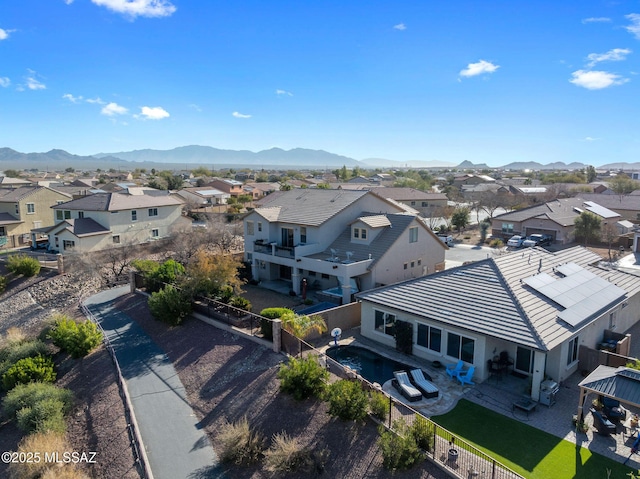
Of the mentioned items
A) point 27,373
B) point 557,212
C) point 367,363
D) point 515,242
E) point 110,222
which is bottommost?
point 27,373

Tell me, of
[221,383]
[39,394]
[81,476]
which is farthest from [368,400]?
[39,394]

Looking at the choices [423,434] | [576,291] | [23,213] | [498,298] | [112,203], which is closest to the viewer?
[423,434]

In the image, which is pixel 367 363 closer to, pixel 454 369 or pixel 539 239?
pixel 454 369

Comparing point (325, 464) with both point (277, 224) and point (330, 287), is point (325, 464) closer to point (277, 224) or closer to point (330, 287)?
point (330, 287)

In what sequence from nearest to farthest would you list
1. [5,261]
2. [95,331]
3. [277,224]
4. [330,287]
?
[95,331], [330,287], [277,224], [5,261]

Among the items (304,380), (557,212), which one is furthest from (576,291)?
(557,212)

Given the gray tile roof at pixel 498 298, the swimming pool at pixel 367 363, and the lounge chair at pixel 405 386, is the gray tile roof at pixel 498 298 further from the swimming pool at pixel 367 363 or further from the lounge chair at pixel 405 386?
the lounge chair at pixel 405 386

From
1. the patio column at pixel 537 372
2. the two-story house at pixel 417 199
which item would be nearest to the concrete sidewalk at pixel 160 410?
the patio column at pixel 537 372

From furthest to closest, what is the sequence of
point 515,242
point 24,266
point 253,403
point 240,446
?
point 515,242 → point 24,266 → point 253,403 → point 240,446
